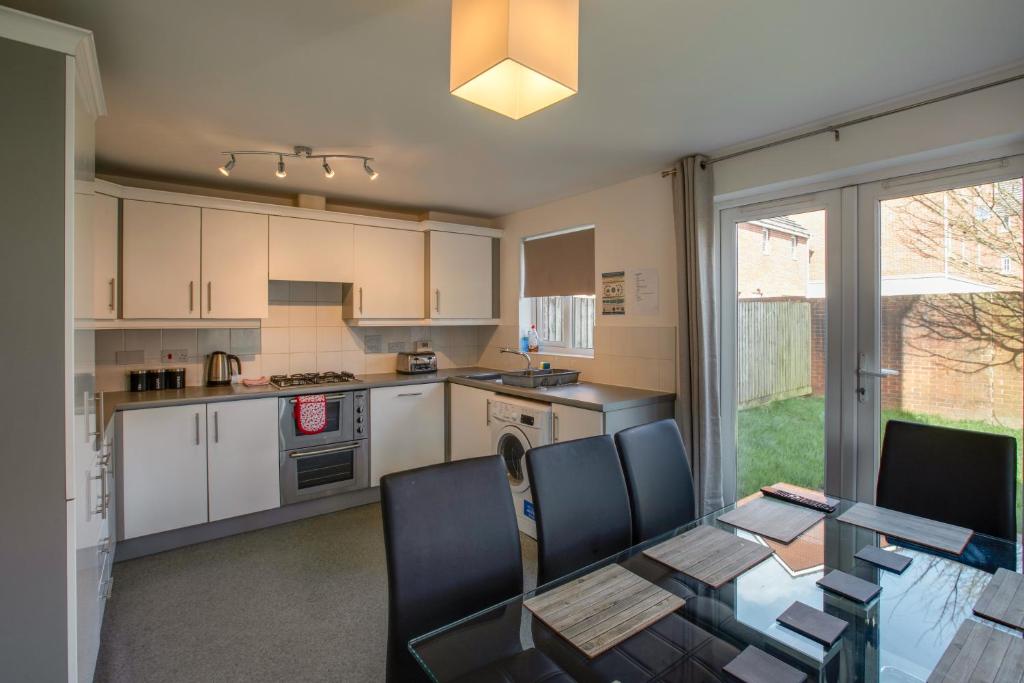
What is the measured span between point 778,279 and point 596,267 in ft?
4.03

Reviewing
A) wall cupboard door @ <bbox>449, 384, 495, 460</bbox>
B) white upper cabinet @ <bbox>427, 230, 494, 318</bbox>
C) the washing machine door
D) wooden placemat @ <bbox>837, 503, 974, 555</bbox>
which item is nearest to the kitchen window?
white upper cabinet @ <bbox>427, 230, 494, 318</bbox>

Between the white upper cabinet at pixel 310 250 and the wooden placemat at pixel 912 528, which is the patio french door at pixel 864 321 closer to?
the wooden placemat at pixel 912 528

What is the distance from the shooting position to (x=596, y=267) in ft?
11.8

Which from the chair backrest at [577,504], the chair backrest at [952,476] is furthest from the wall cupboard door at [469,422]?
the chair backrest at [952,476]

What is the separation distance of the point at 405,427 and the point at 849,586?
305 cm

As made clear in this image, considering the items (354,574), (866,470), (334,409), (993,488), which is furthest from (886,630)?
(334,409)

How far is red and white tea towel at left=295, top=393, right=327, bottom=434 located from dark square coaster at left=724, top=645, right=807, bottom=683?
2974mm

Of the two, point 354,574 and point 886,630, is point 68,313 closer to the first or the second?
point 354,574

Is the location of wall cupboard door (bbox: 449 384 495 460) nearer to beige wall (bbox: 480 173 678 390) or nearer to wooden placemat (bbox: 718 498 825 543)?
beige wall (bbox: 480 173 678 390)

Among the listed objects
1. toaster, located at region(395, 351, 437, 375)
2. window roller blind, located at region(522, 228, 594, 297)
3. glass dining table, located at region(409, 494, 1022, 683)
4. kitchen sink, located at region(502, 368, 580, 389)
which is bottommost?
glass dining table, located at region(409, 494, 1022, 683)

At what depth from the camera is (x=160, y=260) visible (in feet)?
10.3

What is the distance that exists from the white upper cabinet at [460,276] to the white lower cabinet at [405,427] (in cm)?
69

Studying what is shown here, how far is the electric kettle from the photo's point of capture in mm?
3508

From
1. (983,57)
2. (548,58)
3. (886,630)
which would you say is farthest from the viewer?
(983,57)
